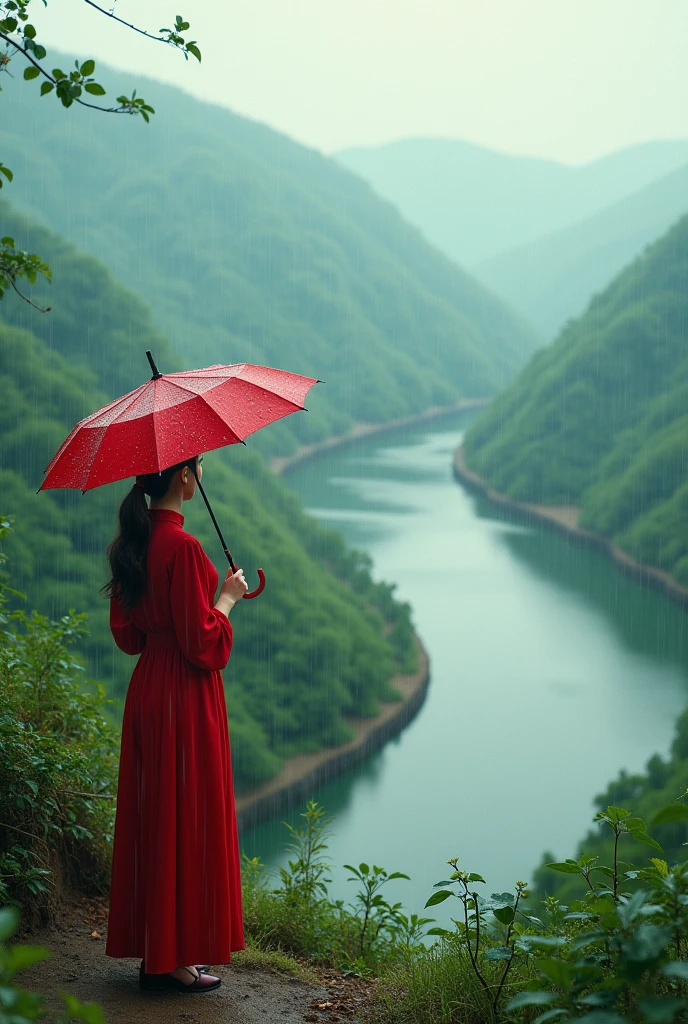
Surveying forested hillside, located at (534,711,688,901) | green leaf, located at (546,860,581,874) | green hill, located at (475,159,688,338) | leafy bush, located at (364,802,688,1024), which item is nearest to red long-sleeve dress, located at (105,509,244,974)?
leafy bush, located at (364,802,688,1024)

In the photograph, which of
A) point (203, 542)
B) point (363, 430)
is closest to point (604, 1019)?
point (203, 542)

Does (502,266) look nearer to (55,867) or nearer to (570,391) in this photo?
(570,391)

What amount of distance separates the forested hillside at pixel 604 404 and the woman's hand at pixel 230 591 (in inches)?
1189

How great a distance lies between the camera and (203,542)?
17547 mm

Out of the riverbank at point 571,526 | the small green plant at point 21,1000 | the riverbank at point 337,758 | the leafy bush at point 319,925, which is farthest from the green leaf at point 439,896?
the riverbank at point 571,526

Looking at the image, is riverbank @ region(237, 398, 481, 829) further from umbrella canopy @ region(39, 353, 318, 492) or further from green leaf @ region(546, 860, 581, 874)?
green leaf @ region(546, 860, 581, 874)

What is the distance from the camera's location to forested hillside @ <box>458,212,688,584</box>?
35603 mm

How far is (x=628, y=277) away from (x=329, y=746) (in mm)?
33164

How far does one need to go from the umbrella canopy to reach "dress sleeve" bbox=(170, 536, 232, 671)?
25cm

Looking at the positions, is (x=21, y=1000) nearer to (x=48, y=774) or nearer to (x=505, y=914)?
(x=505, y=914)

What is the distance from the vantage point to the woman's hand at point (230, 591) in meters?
2.73

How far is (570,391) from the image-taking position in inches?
1544

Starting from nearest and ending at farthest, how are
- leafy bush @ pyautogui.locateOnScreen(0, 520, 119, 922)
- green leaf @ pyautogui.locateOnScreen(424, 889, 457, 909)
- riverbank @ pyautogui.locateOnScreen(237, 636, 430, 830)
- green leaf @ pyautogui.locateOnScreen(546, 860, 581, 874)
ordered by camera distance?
green leaf @ pyautogui.locateOnScreen(546, 860, 581, 874) → green leaf @ pyautogui.locateOnScreen(424, 889, 457, 909) → leafy bush @ pyautogui.locateOnScreen(0, 520, 119, 922) → riverbank @ pyautogui.locateOnScreen(237, 636, 430, 830)

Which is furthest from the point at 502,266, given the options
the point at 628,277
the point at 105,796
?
the point at 105,796
